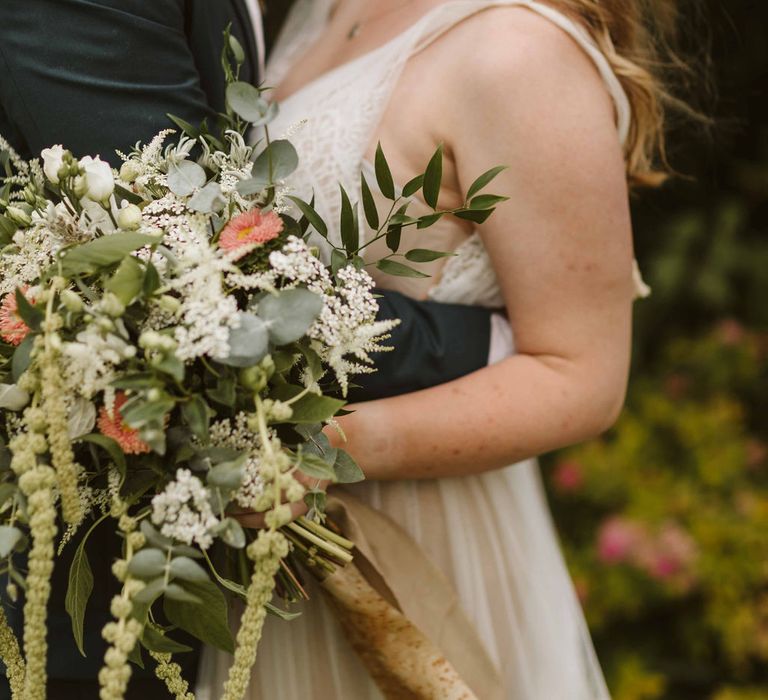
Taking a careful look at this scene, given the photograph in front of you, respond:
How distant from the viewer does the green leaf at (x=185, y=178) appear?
916 mm

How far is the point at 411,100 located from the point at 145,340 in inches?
26.5

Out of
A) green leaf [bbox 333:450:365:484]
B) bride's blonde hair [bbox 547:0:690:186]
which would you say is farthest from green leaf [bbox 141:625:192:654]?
bride's blonde hair [bbox 547:0:690:186]

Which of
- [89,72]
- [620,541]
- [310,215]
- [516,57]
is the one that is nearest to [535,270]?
[516,57]

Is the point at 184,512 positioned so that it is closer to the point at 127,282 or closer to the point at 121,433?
the point at 121,433

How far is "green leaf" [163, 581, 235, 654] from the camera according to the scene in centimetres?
89

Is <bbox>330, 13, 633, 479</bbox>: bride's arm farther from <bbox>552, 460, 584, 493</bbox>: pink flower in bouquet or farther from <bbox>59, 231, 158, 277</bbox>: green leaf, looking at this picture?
<bbox>552, 460, 584, 493</bbox>: pink flower in bouquet

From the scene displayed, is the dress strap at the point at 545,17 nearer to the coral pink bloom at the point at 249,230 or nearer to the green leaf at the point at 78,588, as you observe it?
the coral pink bloom at the point at 249,230

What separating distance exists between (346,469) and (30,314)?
14.0 inches

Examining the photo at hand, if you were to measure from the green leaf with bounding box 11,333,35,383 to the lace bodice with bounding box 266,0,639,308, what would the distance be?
0.58 meters

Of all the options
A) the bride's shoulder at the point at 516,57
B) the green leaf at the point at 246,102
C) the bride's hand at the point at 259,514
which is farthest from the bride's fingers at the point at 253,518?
the bride's shoulder at the point at 516,57

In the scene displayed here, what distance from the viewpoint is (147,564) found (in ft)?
2.61

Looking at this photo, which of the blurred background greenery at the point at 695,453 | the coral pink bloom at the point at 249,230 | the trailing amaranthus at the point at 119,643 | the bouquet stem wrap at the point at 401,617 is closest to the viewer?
the trailing amaranthus at the point at 119,643

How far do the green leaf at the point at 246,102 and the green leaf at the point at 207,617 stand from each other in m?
0.47

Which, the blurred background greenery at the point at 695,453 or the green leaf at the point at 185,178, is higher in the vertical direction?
the green leaf at the point at 185,178
